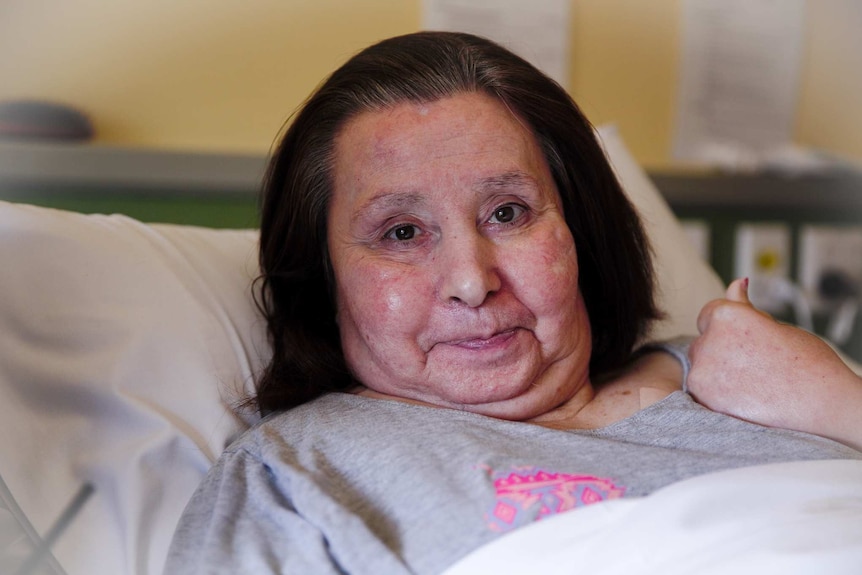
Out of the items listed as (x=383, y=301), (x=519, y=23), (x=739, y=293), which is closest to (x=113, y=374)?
(x=383, y=301)

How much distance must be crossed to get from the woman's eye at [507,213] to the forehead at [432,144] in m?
0.04

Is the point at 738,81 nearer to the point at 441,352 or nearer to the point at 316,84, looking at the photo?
the point at 316,84

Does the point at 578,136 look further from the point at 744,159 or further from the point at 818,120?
the point at 818,120

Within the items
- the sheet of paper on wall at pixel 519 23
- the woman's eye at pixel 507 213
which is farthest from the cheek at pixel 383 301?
the sheet of paper on wall at pixel 519 23

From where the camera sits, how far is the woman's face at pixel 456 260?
922 mm

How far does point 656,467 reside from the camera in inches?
31.9

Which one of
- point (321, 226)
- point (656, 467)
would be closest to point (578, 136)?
point (321, 226)

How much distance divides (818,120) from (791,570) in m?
1.83

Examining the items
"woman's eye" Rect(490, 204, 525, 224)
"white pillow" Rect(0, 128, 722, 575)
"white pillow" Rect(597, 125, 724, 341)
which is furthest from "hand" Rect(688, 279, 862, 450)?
"white pillow" Rect(0, 128, 722, 575)

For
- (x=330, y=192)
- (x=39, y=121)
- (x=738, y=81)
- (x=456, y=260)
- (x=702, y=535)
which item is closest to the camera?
(x=702, y=535)

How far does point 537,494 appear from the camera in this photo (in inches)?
29.3

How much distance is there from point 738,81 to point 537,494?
162 centimetres

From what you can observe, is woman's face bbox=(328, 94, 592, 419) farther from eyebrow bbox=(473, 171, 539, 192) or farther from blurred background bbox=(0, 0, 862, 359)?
blurred background bbox=(0, 0, 862, 359)

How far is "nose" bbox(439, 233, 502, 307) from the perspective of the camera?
89 cm
